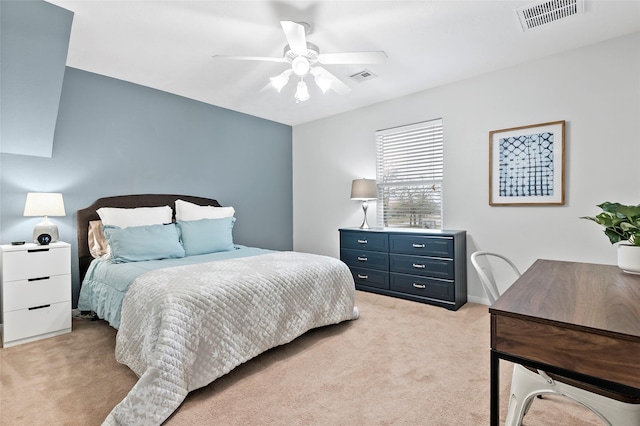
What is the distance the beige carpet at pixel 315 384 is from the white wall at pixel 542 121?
113 centimetres

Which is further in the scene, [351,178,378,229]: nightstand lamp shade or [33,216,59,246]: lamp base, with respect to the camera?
[351,178,378,229]: nightstand lamp shade

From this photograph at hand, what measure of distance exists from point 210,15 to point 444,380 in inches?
113

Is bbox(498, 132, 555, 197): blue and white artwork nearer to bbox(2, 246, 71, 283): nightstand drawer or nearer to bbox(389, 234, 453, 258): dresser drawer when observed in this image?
bbox(389, 234, 453, 258): dresser drawer

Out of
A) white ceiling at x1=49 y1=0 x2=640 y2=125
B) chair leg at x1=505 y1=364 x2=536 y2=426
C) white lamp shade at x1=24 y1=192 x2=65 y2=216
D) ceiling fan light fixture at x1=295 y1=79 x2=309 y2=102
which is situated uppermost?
white ceiling at x1=49 y1=0 x2=640 y2=125

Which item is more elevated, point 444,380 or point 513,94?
point 513,94

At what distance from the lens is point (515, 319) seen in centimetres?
102

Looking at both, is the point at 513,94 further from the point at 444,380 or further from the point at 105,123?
the point at 105,123

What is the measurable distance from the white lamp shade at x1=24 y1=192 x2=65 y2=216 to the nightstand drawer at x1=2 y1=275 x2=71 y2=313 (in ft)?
1.78

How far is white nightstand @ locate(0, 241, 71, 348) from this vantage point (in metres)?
2.45

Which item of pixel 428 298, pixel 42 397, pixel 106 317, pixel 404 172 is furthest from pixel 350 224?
pixel 42 397

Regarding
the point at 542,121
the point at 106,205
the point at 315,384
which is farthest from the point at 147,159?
the point at 542,121

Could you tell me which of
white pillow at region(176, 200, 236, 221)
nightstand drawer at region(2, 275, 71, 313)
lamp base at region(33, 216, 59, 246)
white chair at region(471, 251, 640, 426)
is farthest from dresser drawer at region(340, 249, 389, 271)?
lamp base at region(33, 216, 59, 246)

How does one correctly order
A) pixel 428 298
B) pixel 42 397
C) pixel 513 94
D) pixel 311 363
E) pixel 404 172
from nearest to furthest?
1. pixel 42 397
2. pixel 311 363
3. pixel 513 94
4. pixel 428 298
5. pixel 404 172

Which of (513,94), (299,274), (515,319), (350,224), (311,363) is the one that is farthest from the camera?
(350,224)
